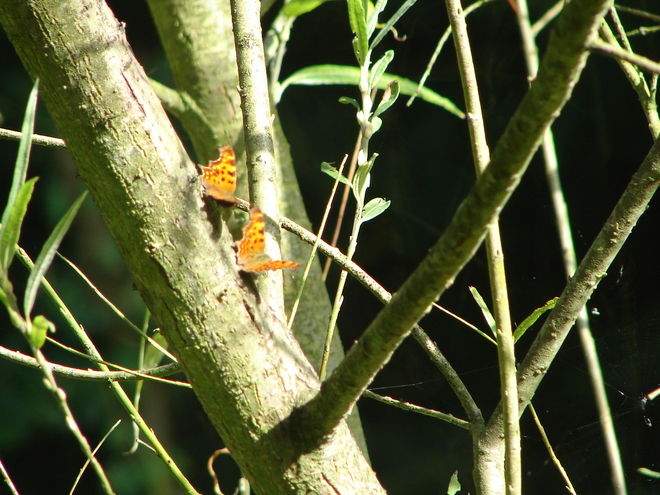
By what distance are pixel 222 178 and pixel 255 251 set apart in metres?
0.07

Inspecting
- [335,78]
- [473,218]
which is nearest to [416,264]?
[335,78]

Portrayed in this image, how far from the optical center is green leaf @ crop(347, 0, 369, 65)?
50 cm

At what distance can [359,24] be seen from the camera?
20.1 inches

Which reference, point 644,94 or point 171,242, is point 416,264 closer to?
point 644,94

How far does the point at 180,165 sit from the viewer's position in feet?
1.16

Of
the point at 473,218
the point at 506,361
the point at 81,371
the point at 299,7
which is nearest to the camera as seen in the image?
the point at 473,218

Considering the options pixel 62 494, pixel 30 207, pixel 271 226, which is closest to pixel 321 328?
pixel 271 226

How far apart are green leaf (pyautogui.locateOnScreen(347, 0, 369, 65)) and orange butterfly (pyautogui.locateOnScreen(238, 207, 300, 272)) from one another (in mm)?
195

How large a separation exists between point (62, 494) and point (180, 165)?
2058 mm

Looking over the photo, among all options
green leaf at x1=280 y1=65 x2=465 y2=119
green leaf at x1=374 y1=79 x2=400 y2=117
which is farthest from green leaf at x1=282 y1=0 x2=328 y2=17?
green leaf at x1=374 y1=79 x2=400 y2=117

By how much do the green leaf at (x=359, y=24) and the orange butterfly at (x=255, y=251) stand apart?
0.20 m

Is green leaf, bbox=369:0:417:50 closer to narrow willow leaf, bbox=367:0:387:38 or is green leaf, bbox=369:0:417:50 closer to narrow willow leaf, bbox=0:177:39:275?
narrow willow leaf, bbox=367:0:387:38

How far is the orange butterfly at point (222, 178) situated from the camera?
376 mm

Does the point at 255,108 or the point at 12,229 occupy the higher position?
the point at 255,108
